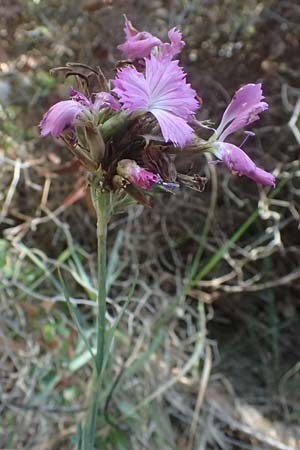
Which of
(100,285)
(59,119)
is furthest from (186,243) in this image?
(59,119)

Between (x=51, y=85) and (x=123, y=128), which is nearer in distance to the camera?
(x=123, y=128)

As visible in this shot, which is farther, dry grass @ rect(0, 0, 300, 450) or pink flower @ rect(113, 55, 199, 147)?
dry grass @ rect(0, 0, 300, 450)

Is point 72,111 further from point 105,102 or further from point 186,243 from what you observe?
point 186,243

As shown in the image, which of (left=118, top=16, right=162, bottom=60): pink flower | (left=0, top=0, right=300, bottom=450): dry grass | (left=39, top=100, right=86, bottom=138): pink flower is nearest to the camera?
(left=39, top=100, right=86, bottom=138): pink flower

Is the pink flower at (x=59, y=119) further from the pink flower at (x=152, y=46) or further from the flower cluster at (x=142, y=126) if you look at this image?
the pink flower at (x=152, y=46)

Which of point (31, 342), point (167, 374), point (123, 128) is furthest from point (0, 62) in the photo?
point (123, 128)

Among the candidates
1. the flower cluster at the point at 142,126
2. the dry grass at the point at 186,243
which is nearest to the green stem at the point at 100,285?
the flower cluster at the point at 142,126

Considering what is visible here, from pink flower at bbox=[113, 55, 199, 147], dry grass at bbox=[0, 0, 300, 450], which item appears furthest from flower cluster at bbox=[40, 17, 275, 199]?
dry grass at bbox=[0, 0, 300, 450]

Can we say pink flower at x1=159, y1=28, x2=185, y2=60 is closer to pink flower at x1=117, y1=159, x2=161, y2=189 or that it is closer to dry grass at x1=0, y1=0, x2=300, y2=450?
pink flower at x1=117, y1=159, x2=161, y2=189

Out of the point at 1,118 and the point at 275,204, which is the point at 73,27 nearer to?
the point at 1,118
